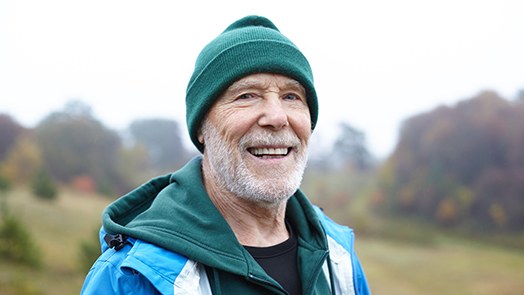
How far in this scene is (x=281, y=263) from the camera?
9.03 feet

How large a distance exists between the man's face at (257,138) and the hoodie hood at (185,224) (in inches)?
9.4

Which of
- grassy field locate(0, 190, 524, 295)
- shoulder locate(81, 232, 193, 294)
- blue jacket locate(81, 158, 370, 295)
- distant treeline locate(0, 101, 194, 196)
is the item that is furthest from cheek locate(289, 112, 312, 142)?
distant treeline locate(0, 101, 194, 196)

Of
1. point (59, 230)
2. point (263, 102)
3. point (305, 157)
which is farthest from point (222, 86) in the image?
point (59, 230)

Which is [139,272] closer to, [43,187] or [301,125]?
[301,125]

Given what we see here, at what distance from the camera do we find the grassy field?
18562 millimetres

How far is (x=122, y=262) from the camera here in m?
2.18

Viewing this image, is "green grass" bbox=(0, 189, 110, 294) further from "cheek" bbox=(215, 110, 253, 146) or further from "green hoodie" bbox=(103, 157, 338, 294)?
"cheek" bbox=(215, 110, 253, 146)

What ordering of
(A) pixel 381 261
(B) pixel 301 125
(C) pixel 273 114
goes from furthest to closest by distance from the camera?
(A) pixel 381 261, (B) pixel 301 125, (C) pixel 273 114

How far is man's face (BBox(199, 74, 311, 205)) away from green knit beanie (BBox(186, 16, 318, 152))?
0.06m

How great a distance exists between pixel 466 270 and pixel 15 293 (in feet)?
66.8

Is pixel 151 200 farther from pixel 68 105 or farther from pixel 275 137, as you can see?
pixel 68 105

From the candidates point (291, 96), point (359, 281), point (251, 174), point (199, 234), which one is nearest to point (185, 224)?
point (199, 234)

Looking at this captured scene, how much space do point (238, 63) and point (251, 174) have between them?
0.69 meters

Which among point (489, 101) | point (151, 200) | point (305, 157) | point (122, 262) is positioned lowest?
point (122, 262)
